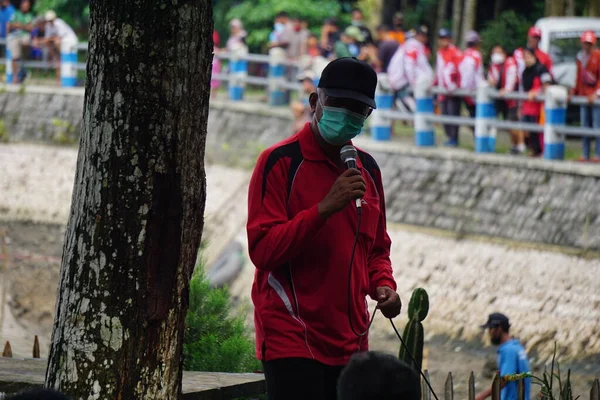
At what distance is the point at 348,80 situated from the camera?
4992 millimetres

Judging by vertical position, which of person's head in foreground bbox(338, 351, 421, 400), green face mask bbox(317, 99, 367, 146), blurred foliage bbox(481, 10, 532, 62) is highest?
green face mask bbox(317, 99, 367, 146)

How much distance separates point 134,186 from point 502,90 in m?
12.8

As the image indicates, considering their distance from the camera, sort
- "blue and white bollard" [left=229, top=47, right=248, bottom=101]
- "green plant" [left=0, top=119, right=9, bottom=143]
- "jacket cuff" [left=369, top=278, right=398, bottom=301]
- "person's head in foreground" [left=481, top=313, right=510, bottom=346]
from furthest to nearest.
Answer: "green plant" [left=0, top=119, right=9, bottom=143], "blue and white bollard" [left=229, top=47, right=248, bottom=101], "person's head in foreground" [left=481, top=313, right=510, bottom=346], "jacket cuff" [left=369, top=278, right=398, bottom=301]

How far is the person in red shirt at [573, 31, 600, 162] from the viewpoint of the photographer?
15992 mm

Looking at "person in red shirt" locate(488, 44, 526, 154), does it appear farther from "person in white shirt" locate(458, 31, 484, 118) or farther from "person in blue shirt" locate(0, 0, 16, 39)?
"person in blue shirt" locate(0, 0, 16, 39)

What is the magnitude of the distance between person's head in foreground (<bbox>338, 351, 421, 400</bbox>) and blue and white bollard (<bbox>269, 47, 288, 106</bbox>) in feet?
60.4

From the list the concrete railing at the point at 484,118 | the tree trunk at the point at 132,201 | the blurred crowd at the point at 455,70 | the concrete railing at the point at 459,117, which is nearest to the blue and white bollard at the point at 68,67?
the concrete railing at the point at 459,117

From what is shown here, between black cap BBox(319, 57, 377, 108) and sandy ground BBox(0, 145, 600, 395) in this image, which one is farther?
sandy ground BBox(0, 145, 600, 395)

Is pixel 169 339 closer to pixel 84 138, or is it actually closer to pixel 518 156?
pixel 84 138

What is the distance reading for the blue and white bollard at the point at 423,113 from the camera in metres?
17.5

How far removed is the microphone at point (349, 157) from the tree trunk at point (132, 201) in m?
0.61

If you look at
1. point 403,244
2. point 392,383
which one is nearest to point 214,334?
point 392,383

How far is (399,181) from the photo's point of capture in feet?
57.5

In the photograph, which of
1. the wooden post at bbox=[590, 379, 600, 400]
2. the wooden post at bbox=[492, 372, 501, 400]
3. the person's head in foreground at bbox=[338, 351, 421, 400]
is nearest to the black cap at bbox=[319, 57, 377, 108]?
the person's head in foreground at bbox=[338, 351, 421, 400]
